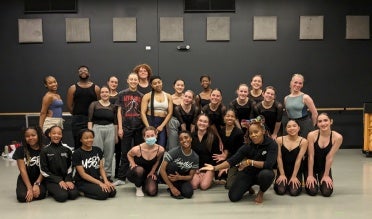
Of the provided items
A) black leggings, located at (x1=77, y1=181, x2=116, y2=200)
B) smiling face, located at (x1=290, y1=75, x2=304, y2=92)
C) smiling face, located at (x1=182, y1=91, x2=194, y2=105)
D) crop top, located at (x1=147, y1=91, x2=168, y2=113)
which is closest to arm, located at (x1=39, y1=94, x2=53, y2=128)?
black leggings, located at (x1=77, y1=181, x2=116, y2=200)

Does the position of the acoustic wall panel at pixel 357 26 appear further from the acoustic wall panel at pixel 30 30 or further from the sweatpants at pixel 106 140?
the acoustic wall panel at pixel 30 30

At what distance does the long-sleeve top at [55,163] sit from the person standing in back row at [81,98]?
690 mm

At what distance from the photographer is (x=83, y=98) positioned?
5.18m

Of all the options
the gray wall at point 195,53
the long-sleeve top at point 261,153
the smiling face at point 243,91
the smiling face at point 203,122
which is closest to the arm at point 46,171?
the smiling face at point 203,122

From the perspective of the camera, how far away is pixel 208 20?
7750 mm

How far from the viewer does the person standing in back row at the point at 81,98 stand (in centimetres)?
517

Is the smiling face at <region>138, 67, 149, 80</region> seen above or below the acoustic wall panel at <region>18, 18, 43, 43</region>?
below

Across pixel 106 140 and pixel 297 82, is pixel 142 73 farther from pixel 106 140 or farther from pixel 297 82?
pixel 297 82

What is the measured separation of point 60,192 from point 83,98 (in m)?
1.42

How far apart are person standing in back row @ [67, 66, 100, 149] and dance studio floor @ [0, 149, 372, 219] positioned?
107 cm

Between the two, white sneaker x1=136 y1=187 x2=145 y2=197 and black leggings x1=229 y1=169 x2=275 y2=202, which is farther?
white sneaker x1=136 y1=187 x2=145 y2=197

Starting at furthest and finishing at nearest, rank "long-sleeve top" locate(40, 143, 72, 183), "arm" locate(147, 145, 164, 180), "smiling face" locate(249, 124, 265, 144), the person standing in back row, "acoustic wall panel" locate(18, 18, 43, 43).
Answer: "acoustic wall panel" locate(18, 18, 43, 43), the person standing in back row, "arm" locate(147, 145, 164, 180), "long-sleeve top" locate(40, 143, 72, 183), "smiling face" locate(249, 124, 265, 144)

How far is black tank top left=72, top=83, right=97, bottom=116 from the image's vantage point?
17.0 ft

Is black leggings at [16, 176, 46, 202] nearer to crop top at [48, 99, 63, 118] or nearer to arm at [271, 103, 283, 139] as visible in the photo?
crop top at [48, 99, 63, 118]
